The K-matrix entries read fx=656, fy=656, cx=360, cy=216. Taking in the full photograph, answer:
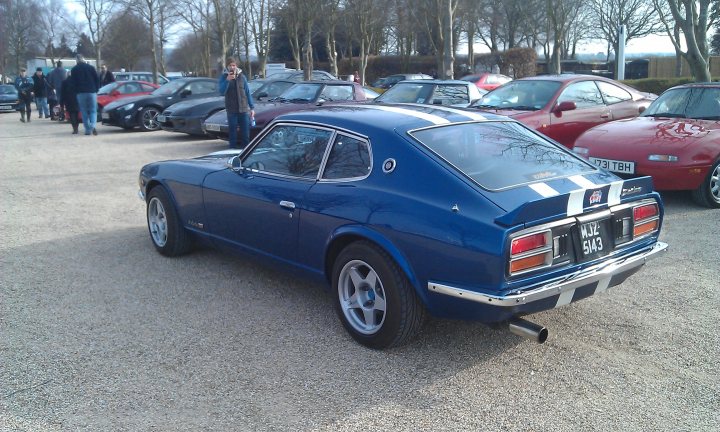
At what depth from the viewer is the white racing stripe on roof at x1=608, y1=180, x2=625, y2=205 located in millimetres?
3856

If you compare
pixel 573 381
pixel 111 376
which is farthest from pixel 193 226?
pixel 573 381

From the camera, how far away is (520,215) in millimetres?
3404

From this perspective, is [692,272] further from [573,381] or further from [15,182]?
[15,182]

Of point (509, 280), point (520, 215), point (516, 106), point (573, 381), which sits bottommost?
point (573, 381)

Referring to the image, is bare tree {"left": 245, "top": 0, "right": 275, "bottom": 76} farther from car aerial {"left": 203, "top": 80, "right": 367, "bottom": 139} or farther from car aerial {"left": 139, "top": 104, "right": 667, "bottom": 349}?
car aerial {"left": 139, "top": 104, "right": 667, "bottom": 349}

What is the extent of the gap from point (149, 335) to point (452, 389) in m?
2.00

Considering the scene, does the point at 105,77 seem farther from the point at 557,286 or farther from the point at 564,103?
the point at 557,286

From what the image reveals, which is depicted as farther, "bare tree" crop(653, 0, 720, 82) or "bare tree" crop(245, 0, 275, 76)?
"bare tree" crop(245, 0, 275, 76)

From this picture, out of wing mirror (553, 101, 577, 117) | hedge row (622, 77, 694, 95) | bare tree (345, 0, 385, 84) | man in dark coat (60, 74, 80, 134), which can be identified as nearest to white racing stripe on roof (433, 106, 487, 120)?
wing mirror (553, 101, 577, 117)

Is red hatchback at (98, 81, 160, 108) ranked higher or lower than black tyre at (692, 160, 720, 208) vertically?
higher

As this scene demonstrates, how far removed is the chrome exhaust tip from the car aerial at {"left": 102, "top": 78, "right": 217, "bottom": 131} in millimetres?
14904

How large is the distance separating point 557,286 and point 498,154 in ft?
3.39

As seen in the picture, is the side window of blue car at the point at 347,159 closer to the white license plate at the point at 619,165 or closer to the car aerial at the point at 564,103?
the white license plate at the point at 619,165

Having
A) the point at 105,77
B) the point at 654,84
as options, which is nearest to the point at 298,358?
the point at 105,77
